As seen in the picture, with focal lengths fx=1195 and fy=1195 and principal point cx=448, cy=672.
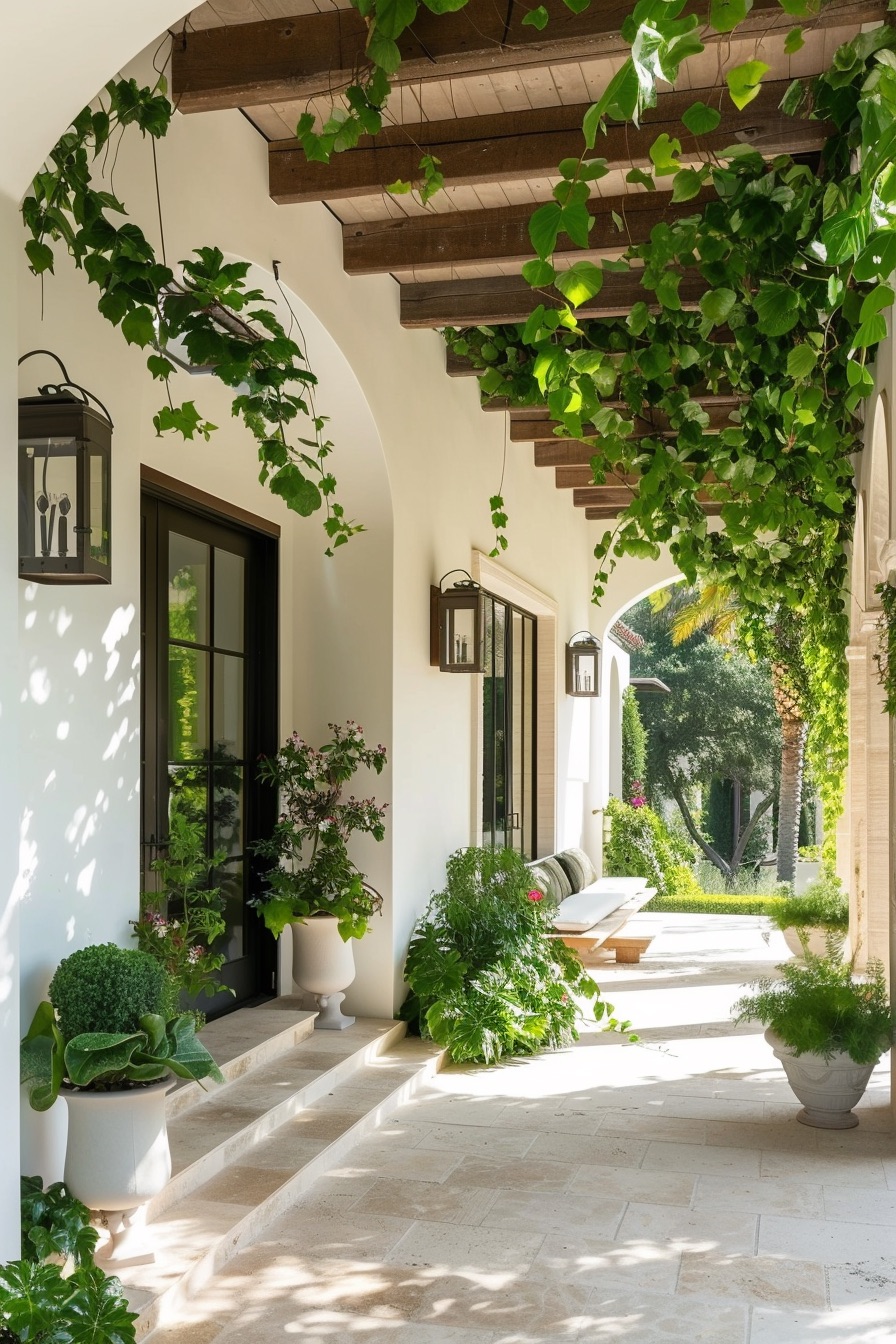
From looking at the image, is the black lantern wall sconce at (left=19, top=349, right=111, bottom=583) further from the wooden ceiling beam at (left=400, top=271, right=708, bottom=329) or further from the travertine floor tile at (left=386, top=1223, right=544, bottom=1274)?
the wooden ceiling beam at (left=400, top=271, right=708, bottom=329)

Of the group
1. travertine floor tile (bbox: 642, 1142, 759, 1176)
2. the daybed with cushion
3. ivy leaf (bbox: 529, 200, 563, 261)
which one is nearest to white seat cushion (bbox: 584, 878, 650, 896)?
the daybed with cushion

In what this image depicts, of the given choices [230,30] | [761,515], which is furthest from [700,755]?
[230,30]

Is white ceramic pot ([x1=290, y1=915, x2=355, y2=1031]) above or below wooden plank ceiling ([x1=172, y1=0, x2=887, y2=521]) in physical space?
below

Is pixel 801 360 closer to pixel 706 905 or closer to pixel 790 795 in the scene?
pixel 706 905

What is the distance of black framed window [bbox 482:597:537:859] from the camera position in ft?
27.6

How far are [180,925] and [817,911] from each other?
5860mm

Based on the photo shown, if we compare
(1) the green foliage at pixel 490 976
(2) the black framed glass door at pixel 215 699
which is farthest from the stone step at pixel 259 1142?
(2) the black framed glass door at pixel 215 699

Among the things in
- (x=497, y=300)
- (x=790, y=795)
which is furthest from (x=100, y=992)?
(x=790, y=795)

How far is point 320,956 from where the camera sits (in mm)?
5414

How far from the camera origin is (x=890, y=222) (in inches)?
59.8

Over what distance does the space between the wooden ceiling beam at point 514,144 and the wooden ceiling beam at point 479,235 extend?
54cm

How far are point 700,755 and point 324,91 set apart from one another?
834 inches

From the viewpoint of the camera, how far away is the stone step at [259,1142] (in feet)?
10.8

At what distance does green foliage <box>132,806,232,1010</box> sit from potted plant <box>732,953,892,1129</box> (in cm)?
225
